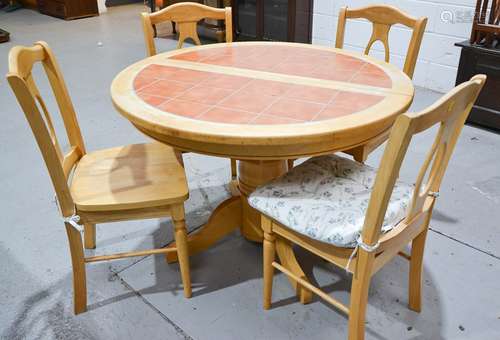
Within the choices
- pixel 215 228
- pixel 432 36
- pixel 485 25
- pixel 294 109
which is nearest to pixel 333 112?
pixel 294 109

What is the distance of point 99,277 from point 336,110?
1.17 meters

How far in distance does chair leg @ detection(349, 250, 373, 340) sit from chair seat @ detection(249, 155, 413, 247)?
57mm

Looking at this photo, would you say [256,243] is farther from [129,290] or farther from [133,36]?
[133,36]

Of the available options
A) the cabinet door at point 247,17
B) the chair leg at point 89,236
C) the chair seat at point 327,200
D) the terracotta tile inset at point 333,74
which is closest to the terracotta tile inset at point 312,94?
the terracotta tile inset at point 333,74

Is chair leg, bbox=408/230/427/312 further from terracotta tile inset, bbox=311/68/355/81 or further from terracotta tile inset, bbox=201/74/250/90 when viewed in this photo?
terracotta tile inset, bbox=201/74/250/90

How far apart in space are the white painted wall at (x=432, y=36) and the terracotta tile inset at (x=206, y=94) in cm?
249

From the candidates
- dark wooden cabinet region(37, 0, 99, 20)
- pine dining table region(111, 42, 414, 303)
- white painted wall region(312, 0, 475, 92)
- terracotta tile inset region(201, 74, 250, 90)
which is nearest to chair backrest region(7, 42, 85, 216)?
pine dining table region(111, 42, 414, 303)

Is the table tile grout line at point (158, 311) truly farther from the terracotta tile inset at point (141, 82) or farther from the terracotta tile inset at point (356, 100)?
the terracotta tile inset at point (356, 100)

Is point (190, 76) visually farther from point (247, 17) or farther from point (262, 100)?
point (247, 17)

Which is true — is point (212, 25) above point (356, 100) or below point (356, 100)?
below

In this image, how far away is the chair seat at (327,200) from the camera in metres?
1.30

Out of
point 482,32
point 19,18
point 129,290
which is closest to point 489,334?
point 129,290

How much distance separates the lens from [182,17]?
2299 mm

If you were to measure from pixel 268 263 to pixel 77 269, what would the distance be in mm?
665
